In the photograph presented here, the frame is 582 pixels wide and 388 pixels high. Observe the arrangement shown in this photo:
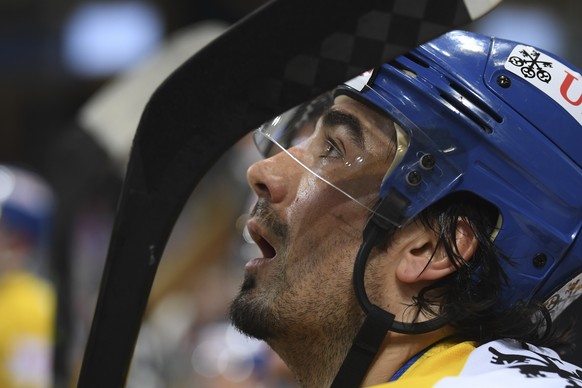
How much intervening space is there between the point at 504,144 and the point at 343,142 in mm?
334

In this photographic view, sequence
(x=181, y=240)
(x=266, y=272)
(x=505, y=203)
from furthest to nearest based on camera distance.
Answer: (x=181, y=240)
(x=266, y=272)
(x=505, y=203)

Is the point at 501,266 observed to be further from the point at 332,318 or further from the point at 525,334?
the point at 332,318

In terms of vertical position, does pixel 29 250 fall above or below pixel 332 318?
A: below

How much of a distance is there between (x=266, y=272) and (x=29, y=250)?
4.48 metres

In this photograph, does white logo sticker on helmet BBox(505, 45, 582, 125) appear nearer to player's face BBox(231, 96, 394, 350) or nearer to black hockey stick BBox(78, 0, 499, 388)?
player's face BBox(231, 96, 394, 350)

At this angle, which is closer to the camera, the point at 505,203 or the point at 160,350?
the point at 505,203

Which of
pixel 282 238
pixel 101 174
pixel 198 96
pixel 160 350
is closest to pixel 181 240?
pixel 160 350

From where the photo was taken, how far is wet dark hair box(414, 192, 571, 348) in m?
2.00

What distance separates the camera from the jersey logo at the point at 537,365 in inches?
67.9

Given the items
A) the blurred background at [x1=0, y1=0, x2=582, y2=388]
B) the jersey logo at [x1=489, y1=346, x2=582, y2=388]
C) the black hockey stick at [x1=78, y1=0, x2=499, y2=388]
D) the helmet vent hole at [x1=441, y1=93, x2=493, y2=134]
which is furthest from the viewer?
the blurred background at [x1=0, y1=0, x2=582, y2=388]

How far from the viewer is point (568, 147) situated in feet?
6.41

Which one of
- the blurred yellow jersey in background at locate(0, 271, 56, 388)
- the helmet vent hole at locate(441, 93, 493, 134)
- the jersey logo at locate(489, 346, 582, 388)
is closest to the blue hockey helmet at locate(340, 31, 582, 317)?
the helmet vent hole at locate(441, 93, 493, 134)

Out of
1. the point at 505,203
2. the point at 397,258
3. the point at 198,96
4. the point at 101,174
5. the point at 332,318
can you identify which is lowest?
the point at 101,174

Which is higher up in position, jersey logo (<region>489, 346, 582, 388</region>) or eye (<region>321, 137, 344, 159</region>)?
eye (<region>321, 137, 344, 159</region>)
